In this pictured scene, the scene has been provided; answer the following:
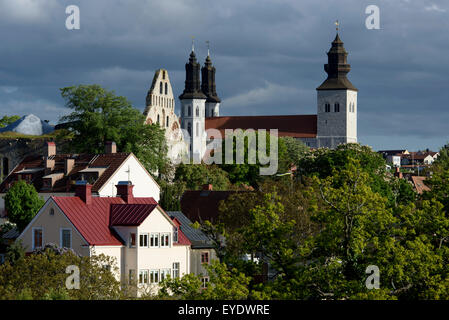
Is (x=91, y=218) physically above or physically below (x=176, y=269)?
above

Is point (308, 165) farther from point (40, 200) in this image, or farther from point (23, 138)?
point (40, 200)

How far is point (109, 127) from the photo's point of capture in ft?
273

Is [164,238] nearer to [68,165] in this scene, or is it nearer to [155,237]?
A: [155,237]

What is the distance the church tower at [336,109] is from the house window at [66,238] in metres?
138

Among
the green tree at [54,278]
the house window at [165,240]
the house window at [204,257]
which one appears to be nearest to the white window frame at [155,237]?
the house window at [165,240]

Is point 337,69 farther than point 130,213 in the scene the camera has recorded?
Yes

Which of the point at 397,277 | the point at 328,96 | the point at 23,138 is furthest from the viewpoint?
the point at 328,96

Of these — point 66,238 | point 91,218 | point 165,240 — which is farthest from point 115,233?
point 165,240

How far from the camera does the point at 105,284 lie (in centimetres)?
3544

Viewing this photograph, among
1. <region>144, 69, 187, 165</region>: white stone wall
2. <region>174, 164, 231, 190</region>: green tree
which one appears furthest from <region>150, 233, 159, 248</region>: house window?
<region>144, 69, 187, 165</region>: white stone wall

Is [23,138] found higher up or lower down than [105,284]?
higher up

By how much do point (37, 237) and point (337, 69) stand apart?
139 metres
